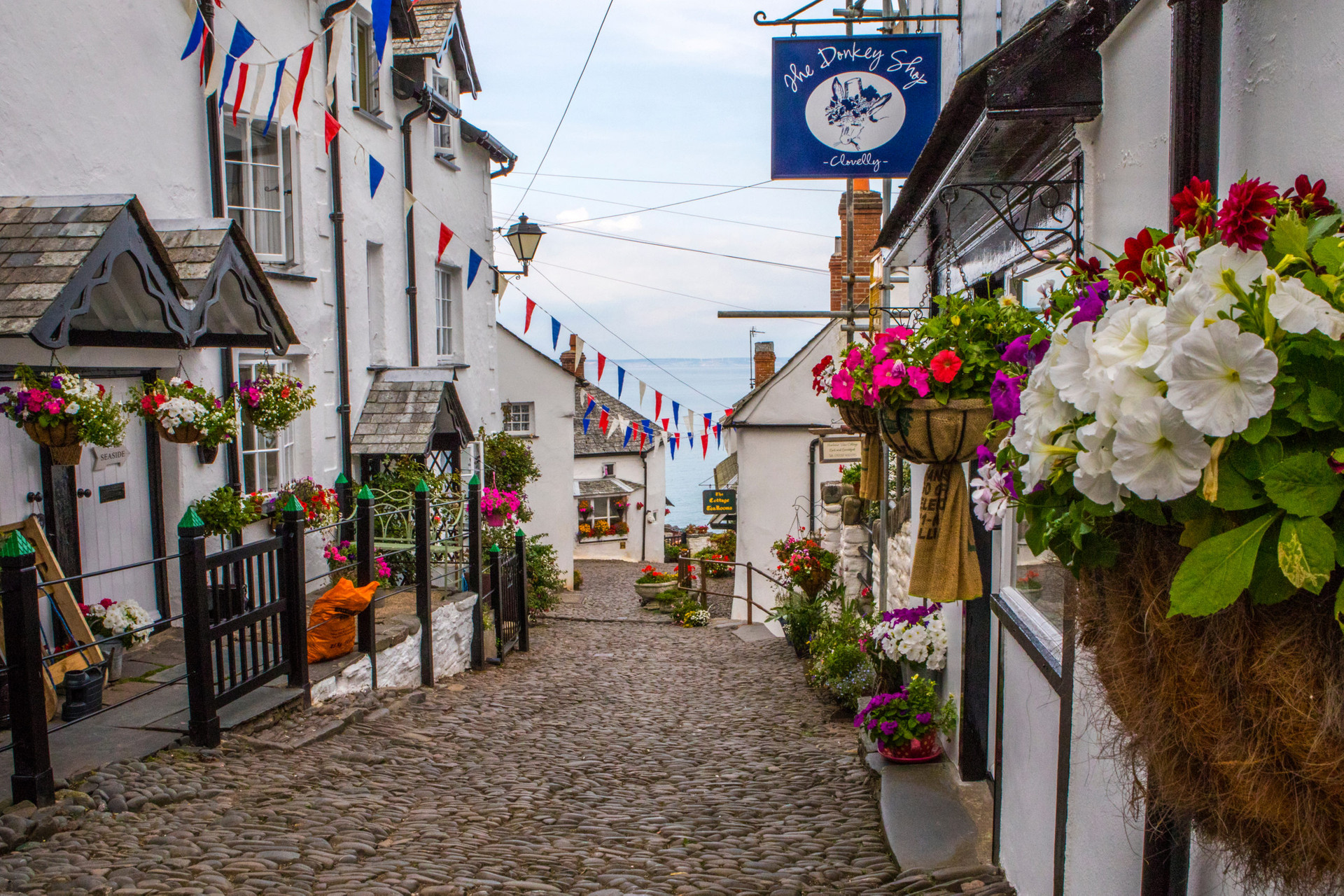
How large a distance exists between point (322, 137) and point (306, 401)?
332 centimetres

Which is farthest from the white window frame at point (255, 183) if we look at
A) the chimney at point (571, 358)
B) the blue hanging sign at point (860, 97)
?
the chimney at point (571, 358)

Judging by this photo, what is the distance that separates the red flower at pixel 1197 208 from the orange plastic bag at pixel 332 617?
7315 millimetres

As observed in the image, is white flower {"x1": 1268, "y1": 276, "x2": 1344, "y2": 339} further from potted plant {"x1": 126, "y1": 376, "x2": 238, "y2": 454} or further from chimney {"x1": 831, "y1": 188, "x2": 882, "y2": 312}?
chimney {"x1": 831, "y1": 188, "x2": 882, "y2": 312}

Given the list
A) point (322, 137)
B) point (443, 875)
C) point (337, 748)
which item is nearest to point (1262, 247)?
point (443, 875)

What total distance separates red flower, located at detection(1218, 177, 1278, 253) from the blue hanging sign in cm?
510

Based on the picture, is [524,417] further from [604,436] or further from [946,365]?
[946,365]

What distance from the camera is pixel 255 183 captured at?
381 inches

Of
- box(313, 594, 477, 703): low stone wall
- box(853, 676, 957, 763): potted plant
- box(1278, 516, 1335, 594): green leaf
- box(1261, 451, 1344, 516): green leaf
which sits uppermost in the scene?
box(1261, 451, 1344, 516): green leaf

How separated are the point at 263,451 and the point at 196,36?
3.79 meters

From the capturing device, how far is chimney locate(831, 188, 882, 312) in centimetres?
1620

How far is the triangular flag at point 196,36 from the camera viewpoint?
786 cm

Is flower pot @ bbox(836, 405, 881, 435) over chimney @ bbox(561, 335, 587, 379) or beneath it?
beneath

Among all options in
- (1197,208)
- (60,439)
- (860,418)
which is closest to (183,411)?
(60,439)

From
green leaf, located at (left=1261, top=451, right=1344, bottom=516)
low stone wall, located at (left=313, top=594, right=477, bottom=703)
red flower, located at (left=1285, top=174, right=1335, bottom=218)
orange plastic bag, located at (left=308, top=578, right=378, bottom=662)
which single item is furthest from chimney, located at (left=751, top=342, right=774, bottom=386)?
green leaf, located at (left=1261, top=451, right=1344, bottom=516)
